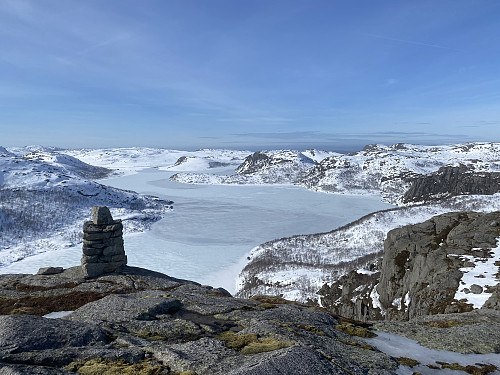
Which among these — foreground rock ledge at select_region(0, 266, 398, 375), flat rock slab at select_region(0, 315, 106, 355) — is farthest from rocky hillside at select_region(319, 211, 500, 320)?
flat rock slab at select_region(0, 315, 106, 355)

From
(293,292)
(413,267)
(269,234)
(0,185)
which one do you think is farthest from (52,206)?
(413,267)

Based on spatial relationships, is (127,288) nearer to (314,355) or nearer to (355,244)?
(314,355)

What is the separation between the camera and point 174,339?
17.2 metres

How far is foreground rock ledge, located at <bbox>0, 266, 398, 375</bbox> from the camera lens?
13.0m

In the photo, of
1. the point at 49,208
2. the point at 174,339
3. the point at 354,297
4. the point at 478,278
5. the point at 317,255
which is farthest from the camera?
the point at 49,208

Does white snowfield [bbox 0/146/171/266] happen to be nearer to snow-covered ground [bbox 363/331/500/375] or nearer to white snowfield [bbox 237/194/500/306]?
white snowfield [bbox 237/194/500/306]

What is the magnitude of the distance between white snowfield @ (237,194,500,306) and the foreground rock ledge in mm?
38049

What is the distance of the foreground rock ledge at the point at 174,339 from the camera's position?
42.5 ft

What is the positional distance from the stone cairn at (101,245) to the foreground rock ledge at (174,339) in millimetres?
6706

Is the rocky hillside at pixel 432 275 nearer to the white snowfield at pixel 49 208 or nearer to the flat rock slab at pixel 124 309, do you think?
the flat rock slab at pixel 124 309

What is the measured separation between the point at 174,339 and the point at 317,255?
98488mm

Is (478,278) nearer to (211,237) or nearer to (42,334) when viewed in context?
(42,334)

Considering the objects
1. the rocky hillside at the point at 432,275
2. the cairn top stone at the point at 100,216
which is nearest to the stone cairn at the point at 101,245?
the cairn top stone at the point at 100,216

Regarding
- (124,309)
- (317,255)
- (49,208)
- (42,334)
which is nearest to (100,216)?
(124,309)
